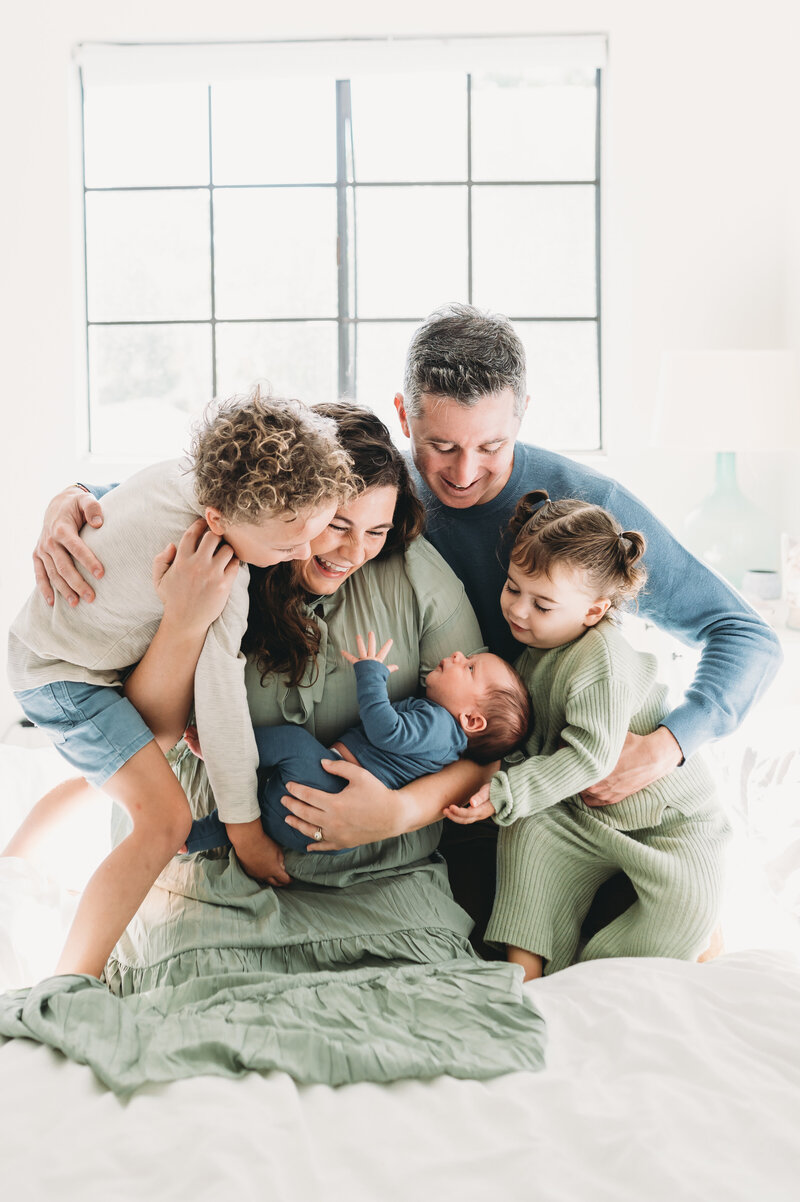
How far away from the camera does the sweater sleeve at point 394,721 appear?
60.8 inches

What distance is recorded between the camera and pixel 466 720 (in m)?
1.64

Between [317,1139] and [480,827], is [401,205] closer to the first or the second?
[480,827]

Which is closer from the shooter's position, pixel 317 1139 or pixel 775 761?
pixel 317 1139

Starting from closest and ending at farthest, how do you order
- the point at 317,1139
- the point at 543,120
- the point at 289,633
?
1. the point at 317,1139
2. the point at 289,633
3. the point at 543,120

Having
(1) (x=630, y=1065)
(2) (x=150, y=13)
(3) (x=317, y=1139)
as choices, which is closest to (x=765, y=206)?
(2) (x=150, y=13)

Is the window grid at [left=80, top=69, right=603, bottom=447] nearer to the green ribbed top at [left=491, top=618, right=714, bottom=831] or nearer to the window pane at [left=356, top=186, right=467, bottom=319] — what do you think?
the window pane at [left=356, top=186, right=467, bottom=319]

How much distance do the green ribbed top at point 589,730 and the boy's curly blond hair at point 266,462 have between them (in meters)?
0.51

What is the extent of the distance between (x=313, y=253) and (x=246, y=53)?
75cm

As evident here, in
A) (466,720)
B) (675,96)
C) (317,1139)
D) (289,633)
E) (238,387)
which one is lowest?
(317,1139)

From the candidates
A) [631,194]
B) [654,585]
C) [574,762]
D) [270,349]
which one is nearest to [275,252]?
[270,349]

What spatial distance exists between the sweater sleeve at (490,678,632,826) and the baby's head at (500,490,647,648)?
5.4 inches

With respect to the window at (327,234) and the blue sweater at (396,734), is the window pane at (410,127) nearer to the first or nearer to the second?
the window at (327,234)

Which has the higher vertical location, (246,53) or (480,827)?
(246,53)

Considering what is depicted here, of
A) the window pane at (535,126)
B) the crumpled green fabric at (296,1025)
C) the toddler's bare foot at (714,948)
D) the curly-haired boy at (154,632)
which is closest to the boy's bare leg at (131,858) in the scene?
the curly-haired boy at (154,632)
